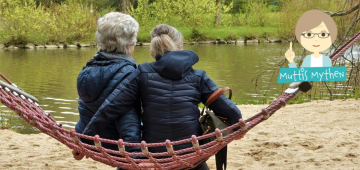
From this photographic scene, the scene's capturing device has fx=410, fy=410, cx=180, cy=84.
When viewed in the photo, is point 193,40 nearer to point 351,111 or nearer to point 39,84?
point 39,84

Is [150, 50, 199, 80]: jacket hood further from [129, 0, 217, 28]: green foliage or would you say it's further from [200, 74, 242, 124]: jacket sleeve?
[129, 0, 217, 28]: green foliage

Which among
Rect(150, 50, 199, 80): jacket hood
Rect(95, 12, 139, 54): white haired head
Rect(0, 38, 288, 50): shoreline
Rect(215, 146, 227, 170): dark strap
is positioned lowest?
Rect(0, 38, 288, 50): shoreline

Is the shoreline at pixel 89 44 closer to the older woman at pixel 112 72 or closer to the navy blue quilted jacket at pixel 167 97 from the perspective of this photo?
the older woman at pixel 112 72

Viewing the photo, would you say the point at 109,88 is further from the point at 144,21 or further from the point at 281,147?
the point at 144,21

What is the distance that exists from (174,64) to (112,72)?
38cm

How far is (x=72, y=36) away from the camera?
73.6 ft

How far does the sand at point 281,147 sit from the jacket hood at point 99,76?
1.55 metres

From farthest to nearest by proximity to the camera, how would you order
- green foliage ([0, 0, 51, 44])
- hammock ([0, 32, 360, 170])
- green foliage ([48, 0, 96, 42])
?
green foliage ([48, 0, 96, 42]), green foliage ([0, 0, 51, 44]), hammock ([0, 32, 360, 170])

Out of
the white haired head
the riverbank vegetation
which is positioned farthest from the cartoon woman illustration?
the riverbank vegetation

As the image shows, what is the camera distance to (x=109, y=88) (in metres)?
2.29

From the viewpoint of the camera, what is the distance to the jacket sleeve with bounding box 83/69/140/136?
2.19 metres

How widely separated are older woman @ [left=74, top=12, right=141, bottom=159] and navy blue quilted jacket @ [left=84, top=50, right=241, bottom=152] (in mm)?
78

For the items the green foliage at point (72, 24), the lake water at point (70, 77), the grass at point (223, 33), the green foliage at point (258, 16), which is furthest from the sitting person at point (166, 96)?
the green foliage at point (258, 16)

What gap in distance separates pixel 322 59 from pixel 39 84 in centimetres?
850
